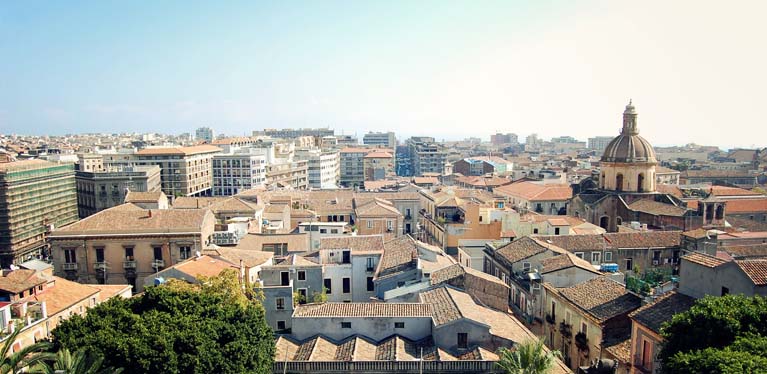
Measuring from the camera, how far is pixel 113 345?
22719 millimetres

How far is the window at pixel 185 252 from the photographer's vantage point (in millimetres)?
43500

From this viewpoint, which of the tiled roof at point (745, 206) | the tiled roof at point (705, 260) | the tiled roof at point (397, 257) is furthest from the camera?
the tiled roof at point (745, 206)

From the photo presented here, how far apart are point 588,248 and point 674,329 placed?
25.2 m

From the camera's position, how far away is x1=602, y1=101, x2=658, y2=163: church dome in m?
65.4

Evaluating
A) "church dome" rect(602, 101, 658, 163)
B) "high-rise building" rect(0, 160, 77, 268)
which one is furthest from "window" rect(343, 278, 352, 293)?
"high-rise building" rect(0, 160, 77, 268)

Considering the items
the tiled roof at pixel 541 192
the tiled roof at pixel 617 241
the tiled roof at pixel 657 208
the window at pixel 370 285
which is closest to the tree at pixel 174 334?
the window at pixel 370 285

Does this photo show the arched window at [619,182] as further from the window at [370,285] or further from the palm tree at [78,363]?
the palm tree at [78,363]

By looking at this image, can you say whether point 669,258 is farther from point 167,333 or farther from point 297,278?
point 167,333

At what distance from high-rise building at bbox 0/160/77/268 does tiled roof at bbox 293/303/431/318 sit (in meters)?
52.8

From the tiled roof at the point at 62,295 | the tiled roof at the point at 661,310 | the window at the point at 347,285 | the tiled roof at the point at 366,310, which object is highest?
the tiled roof at the point at 661,310

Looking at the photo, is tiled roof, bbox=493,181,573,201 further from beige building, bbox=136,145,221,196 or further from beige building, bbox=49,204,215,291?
beige building, bbox=136,145,221,196

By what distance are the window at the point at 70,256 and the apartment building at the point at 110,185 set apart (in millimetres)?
46142

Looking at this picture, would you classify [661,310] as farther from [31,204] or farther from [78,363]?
[31,204]

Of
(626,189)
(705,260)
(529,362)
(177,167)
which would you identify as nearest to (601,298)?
(705,260)
